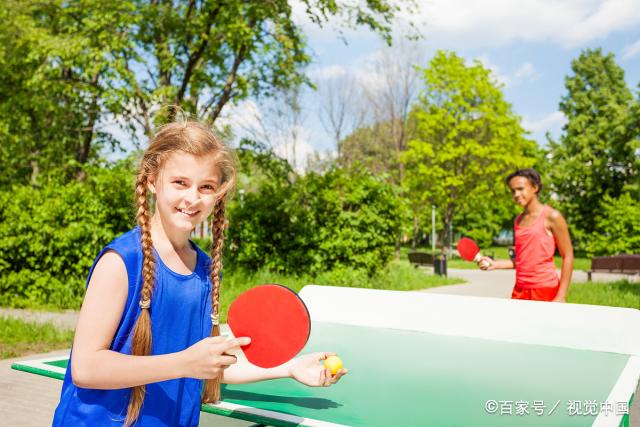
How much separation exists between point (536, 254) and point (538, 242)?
10cm

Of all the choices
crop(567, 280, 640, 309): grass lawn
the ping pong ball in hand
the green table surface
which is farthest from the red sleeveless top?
crop(567, 280, 640, 309): grass lawn

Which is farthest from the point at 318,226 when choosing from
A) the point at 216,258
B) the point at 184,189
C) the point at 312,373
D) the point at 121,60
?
the point at 184,189

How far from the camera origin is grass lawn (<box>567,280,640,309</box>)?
33.7 ft

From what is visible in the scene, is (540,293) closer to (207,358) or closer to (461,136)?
(207,358)

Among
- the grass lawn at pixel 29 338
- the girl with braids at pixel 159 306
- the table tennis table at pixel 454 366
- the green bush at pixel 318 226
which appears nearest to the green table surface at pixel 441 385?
the table tennis table at pixel 454 366

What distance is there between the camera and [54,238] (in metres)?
9.77

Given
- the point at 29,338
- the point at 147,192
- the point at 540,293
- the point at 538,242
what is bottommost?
the point at 29,338

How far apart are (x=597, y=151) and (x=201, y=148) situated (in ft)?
138

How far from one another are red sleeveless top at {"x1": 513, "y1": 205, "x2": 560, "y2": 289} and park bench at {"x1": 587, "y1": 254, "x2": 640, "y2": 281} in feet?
37.5

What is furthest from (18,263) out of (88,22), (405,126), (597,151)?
(597,151)

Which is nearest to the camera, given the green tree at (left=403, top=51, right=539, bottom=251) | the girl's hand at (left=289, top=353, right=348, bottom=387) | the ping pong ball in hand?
the girl's hand at (left=289, top=353, right=348, bottom=387)

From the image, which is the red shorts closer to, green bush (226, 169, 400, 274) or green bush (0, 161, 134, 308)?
green bush (226, 169, 400, 274)

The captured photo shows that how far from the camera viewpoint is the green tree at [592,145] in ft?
114

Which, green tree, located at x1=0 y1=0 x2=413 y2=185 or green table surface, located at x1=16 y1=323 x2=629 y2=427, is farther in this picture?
green tree, located at x1=0 y1=0 x2=413 y2=185
